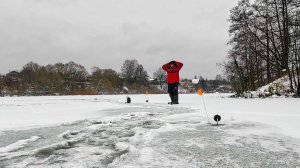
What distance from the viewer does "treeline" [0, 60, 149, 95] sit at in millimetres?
55188

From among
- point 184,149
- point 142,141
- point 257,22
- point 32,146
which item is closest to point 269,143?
point 184,149

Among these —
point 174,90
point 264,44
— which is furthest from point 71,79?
point 174,90

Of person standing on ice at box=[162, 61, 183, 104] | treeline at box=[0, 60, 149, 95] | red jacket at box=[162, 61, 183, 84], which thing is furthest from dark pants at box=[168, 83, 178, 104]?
treeline at box=[0, 60, 149, 95]

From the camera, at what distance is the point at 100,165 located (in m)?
2.33

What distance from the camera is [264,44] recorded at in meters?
18.2

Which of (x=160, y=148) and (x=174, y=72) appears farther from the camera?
(x=174, y=72)

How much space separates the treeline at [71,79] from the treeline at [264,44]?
34.4 metres

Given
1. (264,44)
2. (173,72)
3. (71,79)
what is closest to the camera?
(173,72)

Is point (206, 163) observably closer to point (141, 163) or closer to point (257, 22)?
point (141, 163)

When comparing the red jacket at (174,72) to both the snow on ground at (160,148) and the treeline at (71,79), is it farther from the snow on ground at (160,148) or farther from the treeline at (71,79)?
the treeline at (71,79)

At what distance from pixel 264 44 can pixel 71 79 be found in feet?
211

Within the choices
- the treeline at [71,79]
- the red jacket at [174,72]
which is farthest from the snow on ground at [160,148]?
the treeline at [71,79]

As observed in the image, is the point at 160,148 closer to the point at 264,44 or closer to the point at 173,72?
the point at 173,72

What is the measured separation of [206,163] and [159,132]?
6.15 ft
